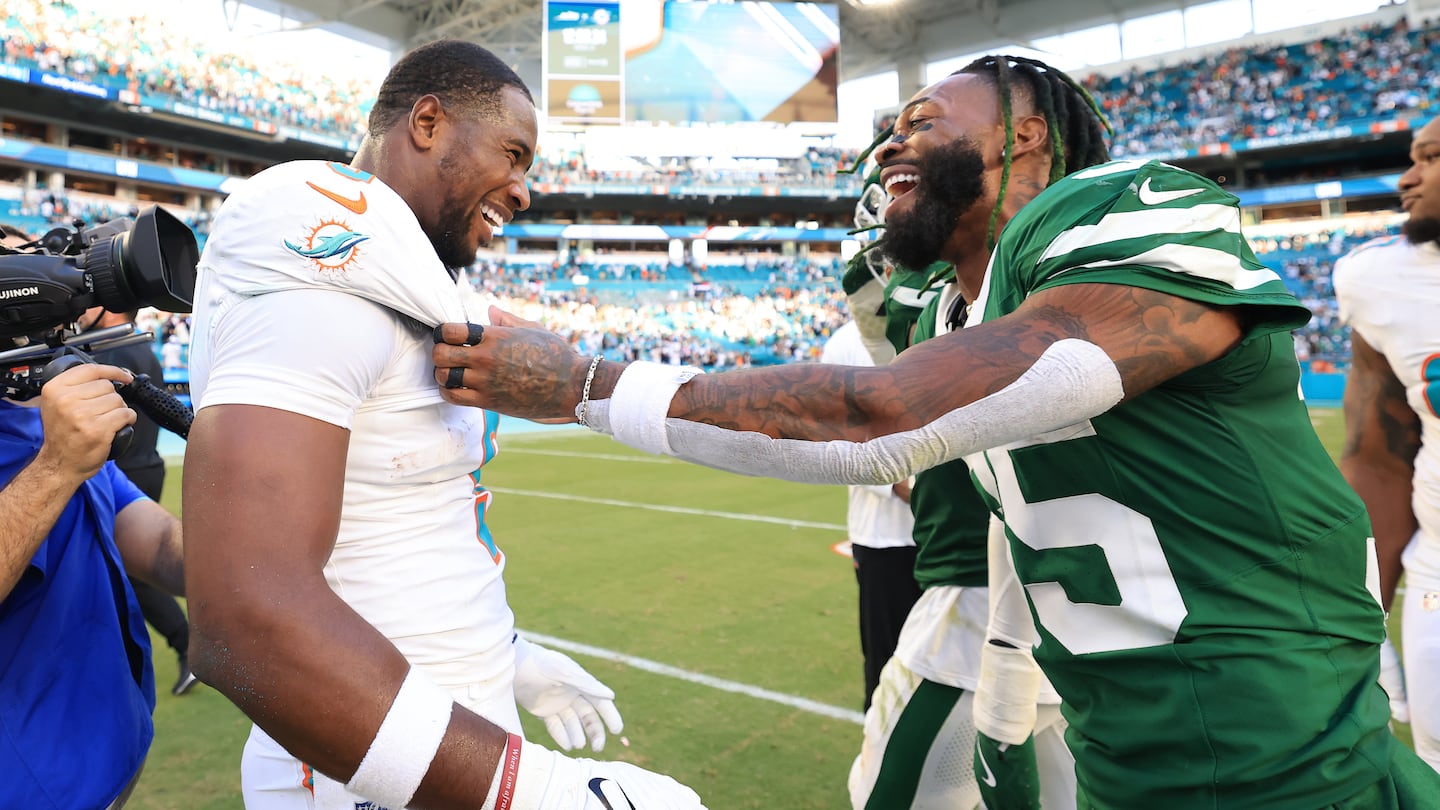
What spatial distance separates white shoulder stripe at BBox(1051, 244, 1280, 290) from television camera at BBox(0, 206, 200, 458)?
1.71 meters

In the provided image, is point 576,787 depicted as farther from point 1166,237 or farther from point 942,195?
point 942,195

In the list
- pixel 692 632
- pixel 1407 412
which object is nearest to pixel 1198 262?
pixel 1407 412

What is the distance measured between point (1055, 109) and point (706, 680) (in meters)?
3.08

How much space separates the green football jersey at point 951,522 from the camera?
257cm

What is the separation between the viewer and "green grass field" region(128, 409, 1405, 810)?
Result: 3326 mm

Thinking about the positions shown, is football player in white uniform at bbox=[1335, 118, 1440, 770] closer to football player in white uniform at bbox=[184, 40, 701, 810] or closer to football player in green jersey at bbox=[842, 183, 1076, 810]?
football player in green jersey at bbox=[842, 183, 1076, 810]

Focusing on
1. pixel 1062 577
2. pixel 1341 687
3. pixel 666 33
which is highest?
pixel 666 33

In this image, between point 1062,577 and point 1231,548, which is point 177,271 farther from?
point 1231,548

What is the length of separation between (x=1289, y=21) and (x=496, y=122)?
152 feet

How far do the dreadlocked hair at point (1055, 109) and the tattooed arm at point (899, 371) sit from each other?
97cm

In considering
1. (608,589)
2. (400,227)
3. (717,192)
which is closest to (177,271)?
(400,227)

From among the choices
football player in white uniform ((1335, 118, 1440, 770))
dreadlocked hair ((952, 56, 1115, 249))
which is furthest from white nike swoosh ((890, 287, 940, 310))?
football player in white uniform ((1335, 118, 1440, 770))

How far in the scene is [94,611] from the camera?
1762 mm

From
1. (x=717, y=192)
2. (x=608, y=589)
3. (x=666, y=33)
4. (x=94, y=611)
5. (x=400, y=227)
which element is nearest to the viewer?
(x=400, y=227)
